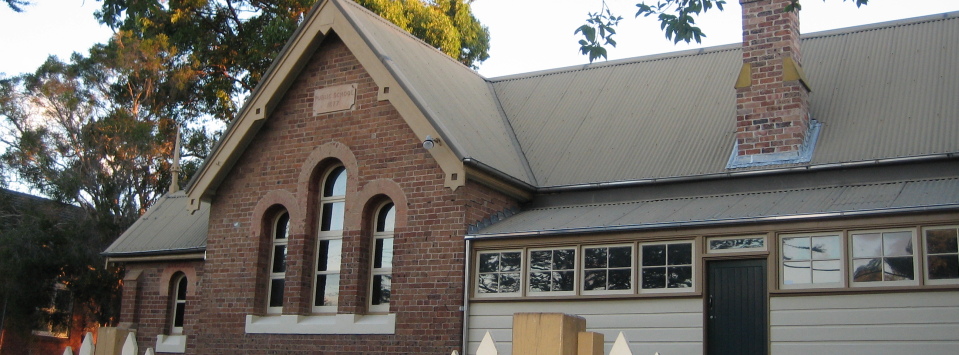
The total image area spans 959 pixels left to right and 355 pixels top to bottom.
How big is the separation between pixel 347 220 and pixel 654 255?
18.3 ft

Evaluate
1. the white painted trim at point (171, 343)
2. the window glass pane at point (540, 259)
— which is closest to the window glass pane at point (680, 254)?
the window glass pane at point (540, 259)

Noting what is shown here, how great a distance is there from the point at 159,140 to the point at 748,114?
904 inches

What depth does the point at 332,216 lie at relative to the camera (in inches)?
703

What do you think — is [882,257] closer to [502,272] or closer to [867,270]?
[867,270]

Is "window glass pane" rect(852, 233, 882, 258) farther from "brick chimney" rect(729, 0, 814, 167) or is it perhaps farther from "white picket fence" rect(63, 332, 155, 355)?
"white picket fence" rect(63, 332, 155, 355)

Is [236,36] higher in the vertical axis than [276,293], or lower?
higher

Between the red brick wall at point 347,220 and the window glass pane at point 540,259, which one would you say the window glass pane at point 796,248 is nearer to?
the window glass pane at point 540,259

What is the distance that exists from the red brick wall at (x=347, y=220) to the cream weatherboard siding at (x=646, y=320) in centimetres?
140

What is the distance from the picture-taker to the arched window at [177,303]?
70.4 feet

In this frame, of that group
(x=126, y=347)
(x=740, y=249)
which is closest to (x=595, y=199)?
(x=740, y=249)

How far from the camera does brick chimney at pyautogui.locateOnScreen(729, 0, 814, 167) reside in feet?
51.3

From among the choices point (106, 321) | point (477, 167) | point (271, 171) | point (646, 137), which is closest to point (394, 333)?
point (477, 167)

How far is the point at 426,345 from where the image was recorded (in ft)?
51.4

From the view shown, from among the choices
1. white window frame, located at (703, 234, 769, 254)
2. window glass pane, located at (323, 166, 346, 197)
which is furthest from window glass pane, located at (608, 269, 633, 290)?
window glass pane, located at (323, 166, 346, 197)
